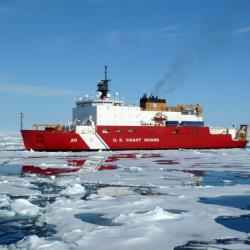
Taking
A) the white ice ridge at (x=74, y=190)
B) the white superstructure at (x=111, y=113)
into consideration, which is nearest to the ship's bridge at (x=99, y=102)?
Result: the white superstructure at (x=111, y=113)

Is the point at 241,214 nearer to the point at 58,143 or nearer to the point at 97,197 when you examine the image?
the point at 97,197

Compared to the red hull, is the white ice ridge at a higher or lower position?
lower

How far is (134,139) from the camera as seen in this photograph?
30.0m

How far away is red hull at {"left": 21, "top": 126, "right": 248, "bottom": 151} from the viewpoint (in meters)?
28.1

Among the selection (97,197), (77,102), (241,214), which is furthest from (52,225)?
(77,102)

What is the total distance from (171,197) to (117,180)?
3.63 m

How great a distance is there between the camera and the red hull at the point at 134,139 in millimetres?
28125

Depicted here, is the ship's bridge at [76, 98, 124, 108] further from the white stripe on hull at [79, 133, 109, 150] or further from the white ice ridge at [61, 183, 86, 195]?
the white ice ridge at [61, 183, 86, 195]

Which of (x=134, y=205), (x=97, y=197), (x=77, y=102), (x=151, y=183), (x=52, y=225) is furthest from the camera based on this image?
(x=77, y=102)

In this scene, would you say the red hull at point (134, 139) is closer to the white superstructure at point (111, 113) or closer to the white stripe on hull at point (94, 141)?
the white stripe on hull at point (94, 141)

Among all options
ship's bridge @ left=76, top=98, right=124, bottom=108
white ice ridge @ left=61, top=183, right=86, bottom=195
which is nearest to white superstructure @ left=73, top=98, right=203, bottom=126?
ship's bridge @ left=76, top=98, right=124, bottom=108

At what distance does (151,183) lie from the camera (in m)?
12.1

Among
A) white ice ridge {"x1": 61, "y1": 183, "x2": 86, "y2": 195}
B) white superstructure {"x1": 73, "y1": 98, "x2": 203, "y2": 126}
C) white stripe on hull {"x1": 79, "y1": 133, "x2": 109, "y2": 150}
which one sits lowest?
white ice ridge {"x1": 61, "y1": 183, "x2": 86, "y2": 195}

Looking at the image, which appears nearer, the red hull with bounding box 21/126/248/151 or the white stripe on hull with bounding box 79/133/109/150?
the red hull with bounding box 21/126/248/151
